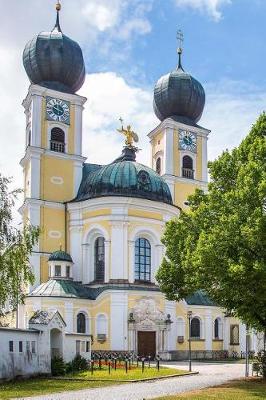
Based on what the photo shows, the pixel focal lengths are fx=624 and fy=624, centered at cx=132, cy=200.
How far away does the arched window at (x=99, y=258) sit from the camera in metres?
48.6

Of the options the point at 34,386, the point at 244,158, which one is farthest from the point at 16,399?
the point at 244,158

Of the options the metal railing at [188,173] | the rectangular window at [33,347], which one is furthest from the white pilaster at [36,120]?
the rectangular window at [33,347]

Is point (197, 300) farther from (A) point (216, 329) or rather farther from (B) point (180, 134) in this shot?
(B) point (180, 134)

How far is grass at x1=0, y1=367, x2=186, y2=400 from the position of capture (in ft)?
73.9

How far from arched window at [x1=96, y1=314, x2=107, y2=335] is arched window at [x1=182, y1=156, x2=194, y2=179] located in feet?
59.5

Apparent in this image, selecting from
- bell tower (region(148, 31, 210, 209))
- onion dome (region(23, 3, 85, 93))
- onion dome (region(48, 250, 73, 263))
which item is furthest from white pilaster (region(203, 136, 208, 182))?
onion dome (region(48, 250, 73, 263))

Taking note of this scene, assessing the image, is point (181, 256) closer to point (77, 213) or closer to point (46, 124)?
point (77, 213)

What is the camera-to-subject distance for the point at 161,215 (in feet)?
163

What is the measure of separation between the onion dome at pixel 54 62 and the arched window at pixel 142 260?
15.4 metres

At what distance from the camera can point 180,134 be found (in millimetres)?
59562

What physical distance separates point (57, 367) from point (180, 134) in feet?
109

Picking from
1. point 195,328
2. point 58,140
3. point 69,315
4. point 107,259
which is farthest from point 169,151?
point 69,315

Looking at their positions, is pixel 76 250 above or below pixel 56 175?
below

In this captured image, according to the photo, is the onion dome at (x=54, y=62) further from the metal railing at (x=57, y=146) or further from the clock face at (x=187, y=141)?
the clock face at (x=187, y=141)
